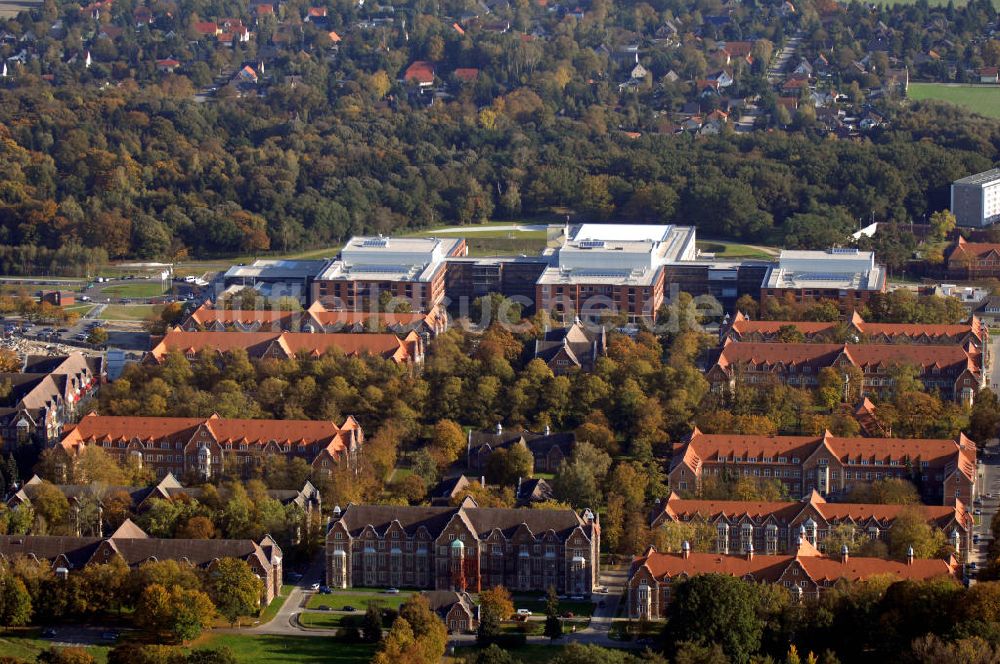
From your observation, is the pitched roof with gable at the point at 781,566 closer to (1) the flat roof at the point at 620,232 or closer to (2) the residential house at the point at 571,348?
(2) the residential house at the point at 571,348

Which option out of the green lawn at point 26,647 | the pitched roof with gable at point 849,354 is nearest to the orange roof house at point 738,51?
the pitched roof with gable at point 849,354

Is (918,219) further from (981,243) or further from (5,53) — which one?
(5,53)

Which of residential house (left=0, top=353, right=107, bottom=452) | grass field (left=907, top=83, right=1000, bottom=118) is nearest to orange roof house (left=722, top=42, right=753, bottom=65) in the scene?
grass field (left=907, top=83, right=1000, bottom=118)

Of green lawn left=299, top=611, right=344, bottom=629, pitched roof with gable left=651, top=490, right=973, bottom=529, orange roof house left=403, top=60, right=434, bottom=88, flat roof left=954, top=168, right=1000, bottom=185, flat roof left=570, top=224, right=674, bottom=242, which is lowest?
green lawn left=299, top=611, right=344, bottom=629

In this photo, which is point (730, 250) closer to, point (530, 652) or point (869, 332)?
point (869, 332)

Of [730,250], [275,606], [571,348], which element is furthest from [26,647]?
[730,250]

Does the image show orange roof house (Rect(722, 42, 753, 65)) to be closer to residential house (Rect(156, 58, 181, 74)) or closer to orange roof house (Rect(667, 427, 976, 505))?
residential house (Rect(156, 58, 181, 74))

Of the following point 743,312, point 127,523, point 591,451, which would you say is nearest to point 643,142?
point 743,312
